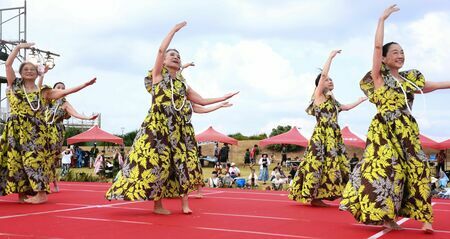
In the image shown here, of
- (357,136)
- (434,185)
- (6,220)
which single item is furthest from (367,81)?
(357,136)

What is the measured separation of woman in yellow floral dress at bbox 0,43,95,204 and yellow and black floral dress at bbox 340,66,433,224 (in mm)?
4138

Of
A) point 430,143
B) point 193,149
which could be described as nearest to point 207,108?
point 193,149

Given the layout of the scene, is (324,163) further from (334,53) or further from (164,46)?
(164,46)

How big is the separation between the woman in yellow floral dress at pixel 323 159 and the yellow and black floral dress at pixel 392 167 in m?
2.42

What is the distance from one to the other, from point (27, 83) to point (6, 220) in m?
2.52

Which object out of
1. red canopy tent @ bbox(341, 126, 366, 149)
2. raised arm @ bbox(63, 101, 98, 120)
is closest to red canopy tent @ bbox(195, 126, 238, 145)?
red canopy tent @ bbox(341, 126, 366, 149)

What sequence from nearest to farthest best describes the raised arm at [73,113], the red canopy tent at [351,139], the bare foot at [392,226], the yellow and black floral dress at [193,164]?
the bare foot at [392,226], the yellow and black floral dress at [193,164], the raised arm at [73,113], the red canopy tent at [351,139]

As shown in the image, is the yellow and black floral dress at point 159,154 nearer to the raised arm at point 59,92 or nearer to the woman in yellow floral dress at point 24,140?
the raised arm at point 59,92

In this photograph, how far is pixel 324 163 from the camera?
8375 millimetres

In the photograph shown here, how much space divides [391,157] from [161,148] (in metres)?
2.56

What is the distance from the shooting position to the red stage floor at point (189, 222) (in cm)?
532

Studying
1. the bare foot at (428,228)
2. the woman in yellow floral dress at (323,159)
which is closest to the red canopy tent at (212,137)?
the woman in yellow floral dress at (323,159)

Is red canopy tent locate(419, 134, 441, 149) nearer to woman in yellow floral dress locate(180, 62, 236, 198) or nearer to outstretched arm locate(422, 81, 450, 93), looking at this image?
woman in yellow floral dress locate(180, 62, 236, 198)

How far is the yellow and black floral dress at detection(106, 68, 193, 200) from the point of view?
6.64 m
